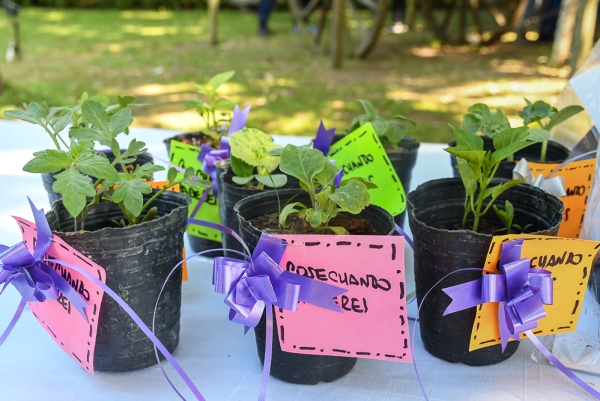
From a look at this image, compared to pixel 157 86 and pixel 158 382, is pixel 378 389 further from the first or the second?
pixel 157 86

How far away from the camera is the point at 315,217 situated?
0.60 meters

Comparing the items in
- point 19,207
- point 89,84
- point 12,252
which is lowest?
point 89,84

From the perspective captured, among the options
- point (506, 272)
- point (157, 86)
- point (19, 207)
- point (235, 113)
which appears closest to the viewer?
point (506, 272)

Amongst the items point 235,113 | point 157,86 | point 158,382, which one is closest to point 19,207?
point 235,113

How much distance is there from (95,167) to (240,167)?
0.83 ft

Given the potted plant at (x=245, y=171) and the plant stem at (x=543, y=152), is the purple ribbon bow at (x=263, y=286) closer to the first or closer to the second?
the potted plant at (x=245, y=171)

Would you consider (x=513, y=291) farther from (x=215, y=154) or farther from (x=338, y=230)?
(x=215, y=154)

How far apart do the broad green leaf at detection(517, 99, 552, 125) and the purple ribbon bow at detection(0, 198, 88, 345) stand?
2.21ft

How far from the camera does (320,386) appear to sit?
2.05ft

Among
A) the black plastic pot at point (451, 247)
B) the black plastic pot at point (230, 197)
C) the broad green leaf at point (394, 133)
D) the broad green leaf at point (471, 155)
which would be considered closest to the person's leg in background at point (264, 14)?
the broad green leaf at point (394, 133)

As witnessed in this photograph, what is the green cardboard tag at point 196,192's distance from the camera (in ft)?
3.06

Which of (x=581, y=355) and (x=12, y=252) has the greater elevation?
(x=12, y=252)

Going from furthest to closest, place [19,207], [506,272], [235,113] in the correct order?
1. [19,207]
2. [235,113]
3. [506,272]

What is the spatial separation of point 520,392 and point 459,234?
0.18m
